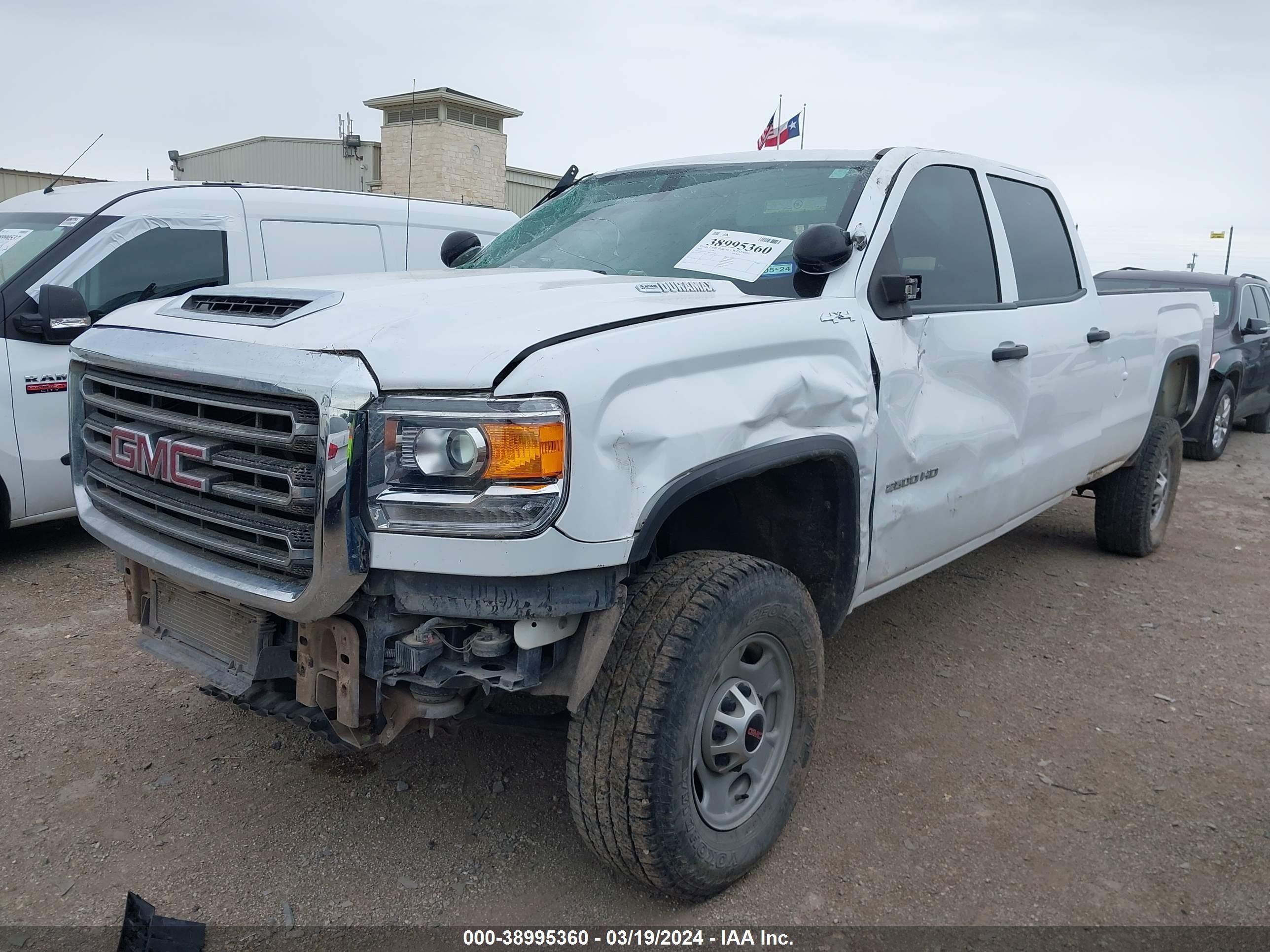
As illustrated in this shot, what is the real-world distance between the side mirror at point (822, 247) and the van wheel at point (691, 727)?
918 millimetres

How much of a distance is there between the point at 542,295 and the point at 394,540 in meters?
0.81

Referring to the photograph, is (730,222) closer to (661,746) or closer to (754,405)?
(754,405)

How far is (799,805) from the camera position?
3.18 metres

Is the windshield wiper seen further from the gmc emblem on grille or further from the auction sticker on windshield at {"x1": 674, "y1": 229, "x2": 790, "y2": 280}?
the gmc emblem on grille

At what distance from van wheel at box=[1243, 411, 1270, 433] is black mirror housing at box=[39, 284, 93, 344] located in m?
12.4

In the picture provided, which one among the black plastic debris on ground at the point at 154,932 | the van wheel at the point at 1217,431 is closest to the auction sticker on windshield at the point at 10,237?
the black plastic debris on ground at the point at 154,932

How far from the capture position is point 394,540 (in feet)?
7.25

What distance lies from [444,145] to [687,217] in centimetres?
2076

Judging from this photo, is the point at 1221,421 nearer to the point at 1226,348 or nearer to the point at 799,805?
the point at 1226,348

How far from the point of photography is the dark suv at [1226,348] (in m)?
9.86

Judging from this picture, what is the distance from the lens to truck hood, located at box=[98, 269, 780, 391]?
2.22 meters

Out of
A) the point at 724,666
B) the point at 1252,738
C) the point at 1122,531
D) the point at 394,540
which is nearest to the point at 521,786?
the point at 724,666

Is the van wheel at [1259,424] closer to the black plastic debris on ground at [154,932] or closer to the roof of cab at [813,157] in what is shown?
the roof of cab at [813,157]

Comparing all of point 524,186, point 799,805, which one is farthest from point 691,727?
point 524,186
